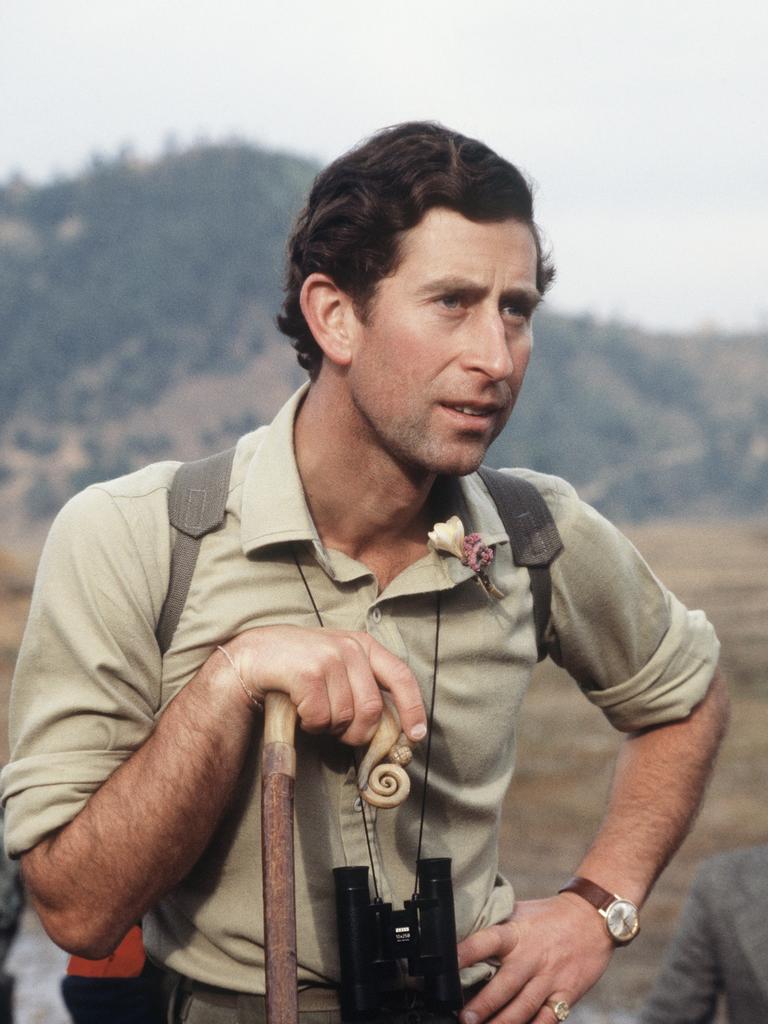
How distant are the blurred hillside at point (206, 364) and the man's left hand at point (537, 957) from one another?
63679 mm

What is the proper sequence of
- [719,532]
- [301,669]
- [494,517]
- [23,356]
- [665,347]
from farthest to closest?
[665,347] → [23,356] → [719,532] → [494,517] → [301,669]

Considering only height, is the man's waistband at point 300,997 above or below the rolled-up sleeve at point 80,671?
below

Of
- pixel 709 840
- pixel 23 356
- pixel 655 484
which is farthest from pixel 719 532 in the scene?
pixel 23 356

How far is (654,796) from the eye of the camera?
312 cm

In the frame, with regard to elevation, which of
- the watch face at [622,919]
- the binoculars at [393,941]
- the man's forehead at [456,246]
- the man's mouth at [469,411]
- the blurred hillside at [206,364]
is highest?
the man's forehead at [456,246]

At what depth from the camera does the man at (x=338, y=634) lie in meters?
2.32

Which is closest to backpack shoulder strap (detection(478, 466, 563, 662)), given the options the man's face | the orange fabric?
the man's face

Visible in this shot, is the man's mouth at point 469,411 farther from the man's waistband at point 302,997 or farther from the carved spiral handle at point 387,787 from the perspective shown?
the man's waistband at point 302,997

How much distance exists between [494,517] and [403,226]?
23.1 inches

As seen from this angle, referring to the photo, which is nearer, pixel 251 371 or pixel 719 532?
pixel 719 532

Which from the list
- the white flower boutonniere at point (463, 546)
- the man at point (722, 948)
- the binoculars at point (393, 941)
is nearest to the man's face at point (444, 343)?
the white flower boutonniere at point (463, 546)

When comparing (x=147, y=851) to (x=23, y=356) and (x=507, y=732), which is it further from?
(x=23, y=356)

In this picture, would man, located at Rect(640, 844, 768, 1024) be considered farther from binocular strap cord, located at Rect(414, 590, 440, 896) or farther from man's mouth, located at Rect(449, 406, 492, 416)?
man's mouth, located at Rect(449, 406, 492, 416)

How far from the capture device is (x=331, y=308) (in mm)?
2764
